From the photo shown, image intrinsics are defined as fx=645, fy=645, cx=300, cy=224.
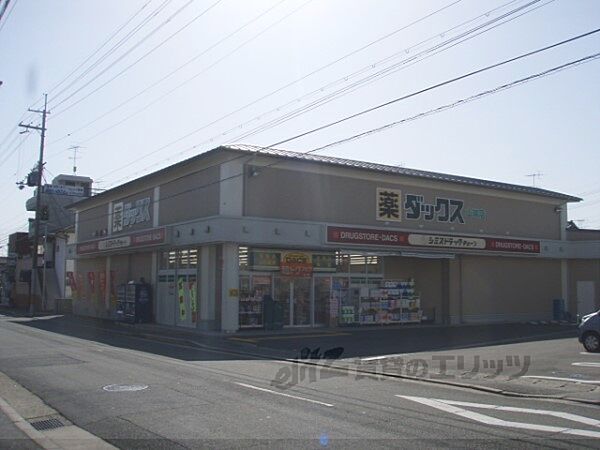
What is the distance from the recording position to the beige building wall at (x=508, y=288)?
34.0 meters

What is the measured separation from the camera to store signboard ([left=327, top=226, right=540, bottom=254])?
93.8 ft

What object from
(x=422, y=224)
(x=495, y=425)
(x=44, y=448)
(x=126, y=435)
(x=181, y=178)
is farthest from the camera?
(x=422, y=224)

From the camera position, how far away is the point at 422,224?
31812mm

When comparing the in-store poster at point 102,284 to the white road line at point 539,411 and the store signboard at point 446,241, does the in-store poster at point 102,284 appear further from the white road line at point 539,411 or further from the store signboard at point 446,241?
the white road line at point 539,411

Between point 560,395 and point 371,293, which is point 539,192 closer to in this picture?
point 371,293

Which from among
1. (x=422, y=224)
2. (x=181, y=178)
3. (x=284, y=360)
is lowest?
(x=284, y=360)

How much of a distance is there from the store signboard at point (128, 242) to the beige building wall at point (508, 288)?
51.7 ft

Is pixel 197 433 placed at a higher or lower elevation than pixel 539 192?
lower

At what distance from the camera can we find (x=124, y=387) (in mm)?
11984

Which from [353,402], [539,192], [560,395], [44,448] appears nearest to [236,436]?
[44,448]

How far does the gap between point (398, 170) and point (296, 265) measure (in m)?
7.83

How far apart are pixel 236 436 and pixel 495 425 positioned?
3686 mm

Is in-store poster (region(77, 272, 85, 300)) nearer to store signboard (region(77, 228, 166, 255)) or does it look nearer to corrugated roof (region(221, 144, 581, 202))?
store signboard (region(77, 228, 166, 255))

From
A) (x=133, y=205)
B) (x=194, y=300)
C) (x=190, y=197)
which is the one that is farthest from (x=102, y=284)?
(x=194, y=300)
